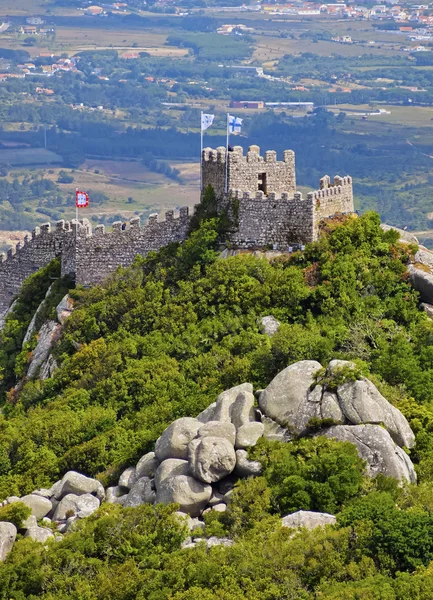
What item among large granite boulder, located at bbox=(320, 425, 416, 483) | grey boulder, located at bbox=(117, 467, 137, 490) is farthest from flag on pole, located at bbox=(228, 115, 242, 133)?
large granite boulder, located at bbox=(320, 425, 416, 483)

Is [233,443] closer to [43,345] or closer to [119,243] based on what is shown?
[43,345]

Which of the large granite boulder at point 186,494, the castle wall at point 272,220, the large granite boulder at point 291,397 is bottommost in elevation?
the large granite boulder at point 186,494

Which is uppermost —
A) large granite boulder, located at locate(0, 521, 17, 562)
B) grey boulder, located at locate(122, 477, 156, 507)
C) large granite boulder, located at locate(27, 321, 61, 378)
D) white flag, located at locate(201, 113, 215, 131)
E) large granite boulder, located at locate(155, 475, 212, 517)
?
white flag, located at locate(201, 113, 215, 131)

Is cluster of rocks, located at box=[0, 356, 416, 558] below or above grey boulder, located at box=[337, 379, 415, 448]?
below

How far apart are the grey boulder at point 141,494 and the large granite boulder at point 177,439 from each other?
0.90 m

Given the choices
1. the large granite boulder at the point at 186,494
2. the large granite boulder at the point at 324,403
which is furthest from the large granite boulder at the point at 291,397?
the large granite boulder at the point at 186,494

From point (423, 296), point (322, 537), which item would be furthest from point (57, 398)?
point (322, 537)

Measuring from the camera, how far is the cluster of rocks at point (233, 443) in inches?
1864

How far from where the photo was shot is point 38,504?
50781mm

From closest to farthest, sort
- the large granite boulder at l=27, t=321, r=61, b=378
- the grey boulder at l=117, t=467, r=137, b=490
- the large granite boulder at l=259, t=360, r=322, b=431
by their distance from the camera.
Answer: the large granite boulder at l=259, t=360, r=322, b=431 → the grey boulder at l=117, t=467, r=137, b=490 → the large granite boulder at l=27, t=321, r=61, b=378

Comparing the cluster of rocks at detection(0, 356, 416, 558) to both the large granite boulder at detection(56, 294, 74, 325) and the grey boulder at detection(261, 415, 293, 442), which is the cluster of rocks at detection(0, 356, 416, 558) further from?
the large granite boulder at detection(56, 294, 74, 325)

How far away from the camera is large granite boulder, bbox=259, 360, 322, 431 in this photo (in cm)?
4925

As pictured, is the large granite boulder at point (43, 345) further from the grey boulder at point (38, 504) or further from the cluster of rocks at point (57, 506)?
the grey boulder at point (38, 504)

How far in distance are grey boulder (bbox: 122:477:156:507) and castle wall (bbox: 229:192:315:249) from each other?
50.9 feet
